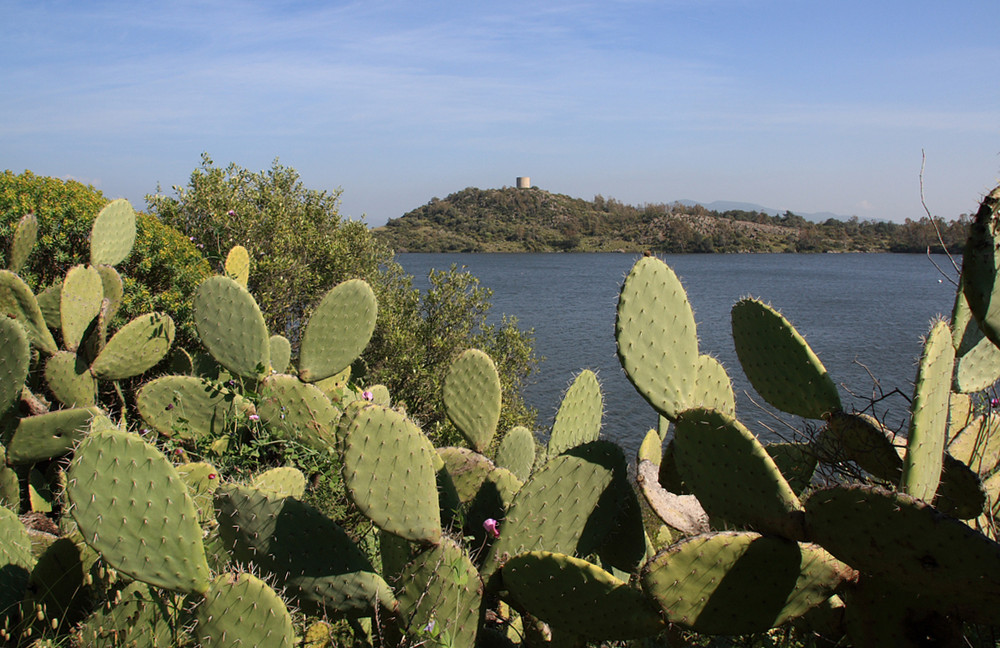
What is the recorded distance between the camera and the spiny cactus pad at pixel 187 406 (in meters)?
4.00

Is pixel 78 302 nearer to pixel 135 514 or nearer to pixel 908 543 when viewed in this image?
pixel 135 514

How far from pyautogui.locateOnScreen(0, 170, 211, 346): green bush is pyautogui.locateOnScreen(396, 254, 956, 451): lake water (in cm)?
381

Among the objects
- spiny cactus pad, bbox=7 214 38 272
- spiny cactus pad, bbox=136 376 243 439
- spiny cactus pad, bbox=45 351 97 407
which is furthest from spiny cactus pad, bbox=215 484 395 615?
spiny cactus pad, bbox=7 214 38 272

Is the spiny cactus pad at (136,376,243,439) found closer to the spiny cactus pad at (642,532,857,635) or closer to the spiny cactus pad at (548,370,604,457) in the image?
the spiny cactus pad at (548,370,604,457)

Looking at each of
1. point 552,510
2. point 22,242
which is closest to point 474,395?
point 552,510

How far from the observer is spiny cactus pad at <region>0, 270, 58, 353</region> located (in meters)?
4.19

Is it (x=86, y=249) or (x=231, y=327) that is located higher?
(x=86, y=249)

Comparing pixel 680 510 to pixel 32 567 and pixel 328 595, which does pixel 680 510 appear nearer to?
pixel 328 595

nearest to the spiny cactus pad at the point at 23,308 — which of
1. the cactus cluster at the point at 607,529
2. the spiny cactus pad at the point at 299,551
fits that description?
the cactus cluster at the point at 607,529

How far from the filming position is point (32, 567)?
237 cm

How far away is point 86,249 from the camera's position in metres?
5.91

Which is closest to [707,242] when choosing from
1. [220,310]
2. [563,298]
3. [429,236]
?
[429,236]

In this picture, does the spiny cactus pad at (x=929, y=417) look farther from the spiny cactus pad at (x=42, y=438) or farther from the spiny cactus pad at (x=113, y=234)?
the spiny cactus pad at (x=113, y=234)

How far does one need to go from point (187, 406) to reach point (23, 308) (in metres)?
1.24
